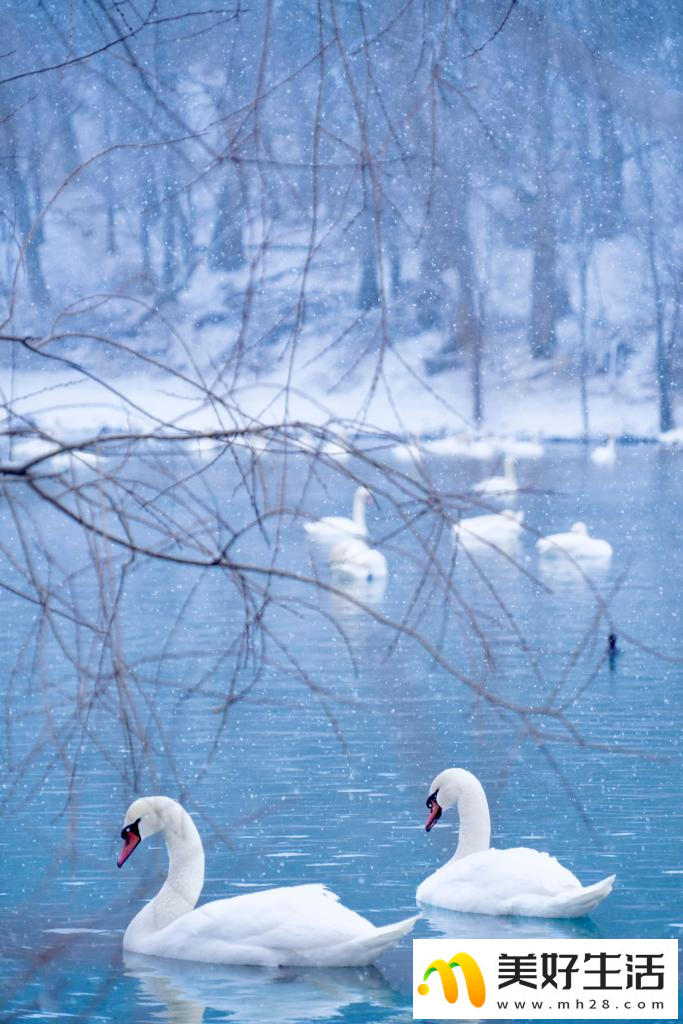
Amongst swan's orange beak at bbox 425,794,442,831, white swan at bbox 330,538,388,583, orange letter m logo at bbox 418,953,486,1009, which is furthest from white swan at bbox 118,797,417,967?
white swan at bbox 330,538,388,583

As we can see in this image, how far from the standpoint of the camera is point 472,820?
3.96 m

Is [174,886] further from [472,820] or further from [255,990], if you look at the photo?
[472,820]

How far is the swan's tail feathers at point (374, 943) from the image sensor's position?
3127 millimetres

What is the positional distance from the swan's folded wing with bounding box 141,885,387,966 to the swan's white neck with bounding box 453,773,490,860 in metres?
0.72

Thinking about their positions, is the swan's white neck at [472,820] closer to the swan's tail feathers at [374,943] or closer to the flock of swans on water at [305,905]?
the flock of swans on water at [305,905]

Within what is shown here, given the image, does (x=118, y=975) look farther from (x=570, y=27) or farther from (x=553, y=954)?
(x=570, y=27)

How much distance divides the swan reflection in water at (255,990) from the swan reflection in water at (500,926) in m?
0.29

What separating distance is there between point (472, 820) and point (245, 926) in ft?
2.74

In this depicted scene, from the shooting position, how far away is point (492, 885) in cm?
360

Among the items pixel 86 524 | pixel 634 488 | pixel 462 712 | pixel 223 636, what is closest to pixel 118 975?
pixel 86 524

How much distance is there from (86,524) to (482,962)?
6.73ft

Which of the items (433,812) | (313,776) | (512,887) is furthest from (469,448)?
(512,887)

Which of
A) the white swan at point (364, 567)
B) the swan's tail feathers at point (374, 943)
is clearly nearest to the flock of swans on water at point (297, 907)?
the swan's tail feathers at point (374, 943)

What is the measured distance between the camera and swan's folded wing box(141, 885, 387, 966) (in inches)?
126
